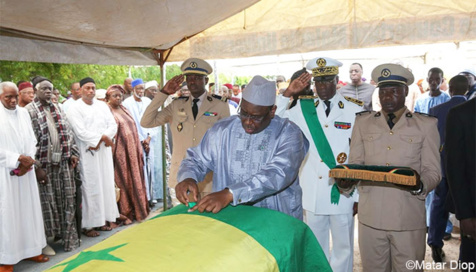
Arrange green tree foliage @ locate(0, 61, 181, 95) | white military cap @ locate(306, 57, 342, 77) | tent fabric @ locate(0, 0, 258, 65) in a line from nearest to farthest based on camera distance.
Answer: tent fabric @ locate(0, 0, 258, 65) → white military cap @ locate(306, 57, 342, 77) → green tree foliage @ locate(0, 61, 181, 95)

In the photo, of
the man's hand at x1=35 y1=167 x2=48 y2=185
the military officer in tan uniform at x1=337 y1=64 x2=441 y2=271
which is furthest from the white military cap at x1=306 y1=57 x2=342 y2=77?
the man's hand at x1=35 y1=167 x2=48 y2=185

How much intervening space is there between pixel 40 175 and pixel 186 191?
3374 millimetres

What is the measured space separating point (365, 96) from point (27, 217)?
5.17 meters

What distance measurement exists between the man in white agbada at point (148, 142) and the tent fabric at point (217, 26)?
2526 millimetres

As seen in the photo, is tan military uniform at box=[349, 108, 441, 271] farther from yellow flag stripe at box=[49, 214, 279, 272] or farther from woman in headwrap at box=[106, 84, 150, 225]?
woman in headwrap at box=[106, 84, 150, 225]

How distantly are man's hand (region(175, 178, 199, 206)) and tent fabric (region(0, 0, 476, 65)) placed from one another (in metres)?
1.98

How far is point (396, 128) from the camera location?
3.10 meters

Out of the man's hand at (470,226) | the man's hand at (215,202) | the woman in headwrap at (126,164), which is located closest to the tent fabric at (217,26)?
the woman in headwrap at (126,164)

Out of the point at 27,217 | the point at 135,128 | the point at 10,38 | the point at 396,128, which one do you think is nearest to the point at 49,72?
the point at 135,128

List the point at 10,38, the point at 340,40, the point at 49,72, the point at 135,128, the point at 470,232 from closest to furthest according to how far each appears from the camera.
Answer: the point at 470,232
the point at 10,38
the point at 340,40
the point at 135,128
the point at 49,72

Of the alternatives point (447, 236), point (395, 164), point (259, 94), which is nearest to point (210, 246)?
point (259, 94)

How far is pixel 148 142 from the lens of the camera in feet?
25.0

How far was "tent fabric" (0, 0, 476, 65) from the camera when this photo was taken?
3.67m

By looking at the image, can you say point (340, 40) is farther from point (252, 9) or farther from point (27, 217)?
point (27, 217)
